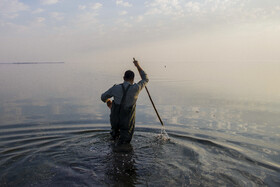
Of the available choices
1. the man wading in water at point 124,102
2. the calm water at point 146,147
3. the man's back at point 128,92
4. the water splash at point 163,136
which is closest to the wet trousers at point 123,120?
the man wading in water at point 124,102

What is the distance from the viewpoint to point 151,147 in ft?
26.5

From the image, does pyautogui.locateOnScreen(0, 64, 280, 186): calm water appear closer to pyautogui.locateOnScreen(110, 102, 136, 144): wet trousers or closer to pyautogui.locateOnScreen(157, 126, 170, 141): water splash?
pyautogui.locateOnScreen(157, 126, 170, 141): water splash

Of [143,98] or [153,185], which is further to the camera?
[143,98]

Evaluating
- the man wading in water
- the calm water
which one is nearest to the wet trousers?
the man wading in water

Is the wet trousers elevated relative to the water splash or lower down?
elevated

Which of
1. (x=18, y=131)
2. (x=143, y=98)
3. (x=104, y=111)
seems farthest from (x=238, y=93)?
(x=18, y=131)

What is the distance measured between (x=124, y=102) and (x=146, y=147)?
188cm

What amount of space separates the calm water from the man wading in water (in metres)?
0.61

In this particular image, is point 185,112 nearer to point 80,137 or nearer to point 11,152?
point 80,137

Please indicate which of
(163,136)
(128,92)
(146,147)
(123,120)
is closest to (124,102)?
(128,92)

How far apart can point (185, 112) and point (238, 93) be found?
781 centimetres

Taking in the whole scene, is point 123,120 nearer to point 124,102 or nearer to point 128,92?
point 124,102

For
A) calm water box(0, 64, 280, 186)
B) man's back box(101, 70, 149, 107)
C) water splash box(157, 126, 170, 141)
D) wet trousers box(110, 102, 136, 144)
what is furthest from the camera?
water splash box(157, 126, 170, 141)

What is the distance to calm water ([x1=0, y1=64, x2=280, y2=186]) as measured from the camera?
19.1 ft
